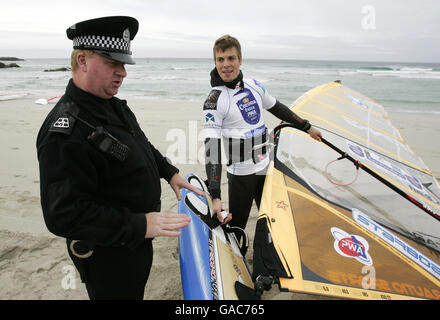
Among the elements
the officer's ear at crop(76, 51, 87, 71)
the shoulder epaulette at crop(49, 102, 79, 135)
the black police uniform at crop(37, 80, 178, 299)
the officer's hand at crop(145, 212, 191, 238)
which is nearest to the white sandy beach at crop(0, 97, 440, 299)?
the black police uniform at crop(37, 80, 178, 299)

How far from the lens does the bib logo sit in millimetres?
2135

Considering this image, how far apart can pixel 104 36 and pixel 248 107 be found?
1.27 m

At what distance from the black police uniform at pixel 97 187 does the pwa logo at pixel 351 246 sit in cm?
131

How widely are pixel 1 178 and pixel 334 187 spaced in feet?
15.4

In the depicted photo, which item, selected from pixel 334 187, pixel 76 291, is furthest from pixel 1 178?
pixel 334 187

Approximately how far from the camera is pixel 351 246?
185 centimetres

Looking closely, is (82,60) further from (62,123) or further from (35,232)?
(35,232)

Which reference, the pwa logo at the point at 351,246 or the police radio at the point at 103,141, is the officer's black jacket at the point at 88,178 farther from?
the pwa logo at the point at 351,246

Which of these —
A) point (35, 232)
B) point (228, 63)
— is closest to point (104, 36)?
point (228, 63)

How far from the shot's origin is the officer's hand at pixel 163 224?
1158mm

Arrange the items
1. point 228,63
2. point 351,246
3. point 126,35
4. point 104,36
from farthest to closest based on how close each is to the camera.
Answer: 1. point 228,63
2. point 351,246
3. point 126,35
4. point 104,36

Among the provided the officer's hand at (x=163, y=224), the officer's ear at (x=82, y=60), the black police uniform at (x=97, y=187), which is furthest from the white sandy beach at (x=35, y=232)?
the officer's ear at (x=82, y=60)

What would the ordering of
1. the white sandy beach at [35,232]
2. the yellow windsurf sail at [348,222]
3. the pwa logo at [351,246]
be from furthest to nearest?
the white sandy beach at [35,232] < the pwa logo at [351,246] < the yellow windsurf sail at [348,222]

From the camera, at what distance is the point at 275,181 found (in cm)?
231
